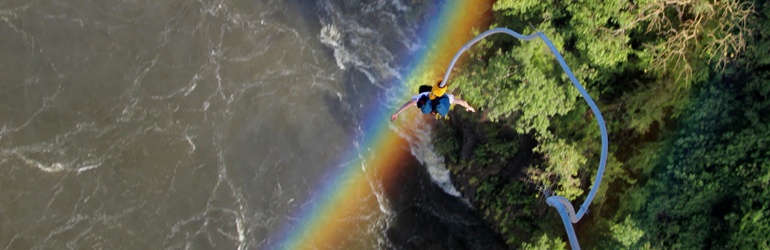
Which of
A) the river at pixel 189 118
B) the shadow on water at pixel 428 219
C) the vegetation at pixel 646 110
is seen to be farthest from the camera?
the shadow on water at pixel 428 219

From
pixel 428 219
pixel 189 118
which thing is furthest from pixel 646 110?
pixel 189 118

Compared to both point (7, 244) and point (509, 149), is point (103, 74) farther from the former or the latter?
point (509, 149)

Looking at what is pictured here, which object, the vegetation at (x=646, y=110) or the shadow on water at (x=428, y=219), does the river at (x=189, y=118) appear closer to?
the shadow on water at (x=428, y=219)

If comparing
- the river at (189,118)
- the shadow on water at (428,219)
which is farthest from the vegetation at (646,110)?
the river at (189,118)

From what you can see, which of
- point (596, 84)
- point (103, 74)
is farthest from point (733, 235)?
→ point (103, 74)

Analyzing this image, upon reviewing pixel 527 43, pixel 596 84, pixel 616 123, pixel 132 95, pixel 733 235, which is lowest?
pixel 733 235

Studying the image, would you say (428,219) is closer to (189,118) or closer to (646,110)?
(646,110)

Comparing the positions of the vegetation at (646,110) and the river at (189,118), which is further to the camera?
the river at (189,118)

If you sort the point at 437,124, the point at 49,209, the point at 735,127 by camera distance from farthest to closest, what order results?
the point at 437,124
the point at 49,209
the point at 735,127

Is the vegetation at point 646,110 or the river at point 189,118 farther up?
the river at point 189,118
